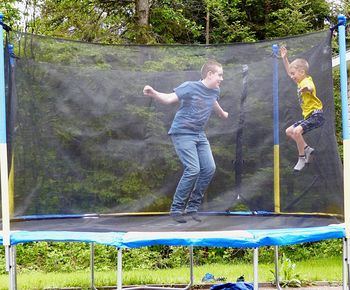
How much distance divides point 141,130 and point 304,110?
3.02 ft

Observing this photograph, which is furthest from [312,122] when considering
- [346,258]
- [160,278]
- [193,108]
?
[160,278]

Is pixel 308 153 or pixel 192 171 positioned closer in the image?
pixel 308 153

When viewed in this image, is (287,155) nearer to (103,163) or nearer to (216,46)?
(216,46)

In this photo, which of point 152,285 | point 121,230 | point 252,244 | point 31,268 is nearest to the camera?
point 252,244

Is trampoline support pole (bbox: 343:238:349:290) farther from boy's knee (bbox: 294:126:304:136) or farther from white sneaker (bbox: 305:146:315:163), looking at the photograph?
boy's knee (bbox: 294:126:304:136)

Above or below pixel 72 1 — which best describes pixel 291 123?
below

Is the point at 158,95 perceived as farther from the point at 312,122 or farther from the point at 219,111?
the point at 312,122

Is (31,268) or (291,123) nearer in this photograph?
(291,123)

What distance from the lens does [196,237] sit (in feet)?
8.18

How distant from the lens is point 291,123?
10.2 ft

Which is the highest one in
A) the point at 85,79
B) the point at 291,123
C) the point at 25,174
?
the point at 85,79

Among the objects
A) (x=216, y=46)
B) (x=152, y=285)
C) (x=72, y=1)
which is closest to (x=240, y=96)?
(x=216, y=46)

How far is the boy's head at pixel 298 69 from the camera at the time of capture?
10.1ft

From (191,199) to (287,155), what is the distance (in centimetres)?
59
